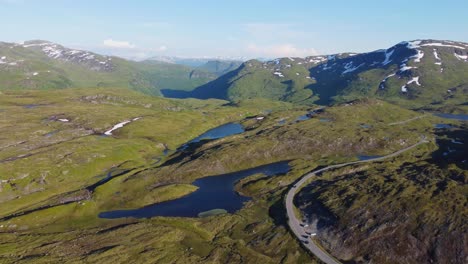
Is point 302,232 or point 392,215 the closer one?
point 302,232

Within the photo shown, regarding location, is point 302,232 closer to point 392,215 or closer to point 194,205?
point 392,215

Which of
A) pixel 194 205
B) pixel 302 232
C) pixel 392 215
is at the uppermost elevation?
pixel 392 215

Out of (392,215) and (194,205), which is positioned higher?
(392,215)

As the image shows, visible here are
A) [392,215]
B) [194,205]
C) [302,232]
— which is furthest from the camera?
[194,205]

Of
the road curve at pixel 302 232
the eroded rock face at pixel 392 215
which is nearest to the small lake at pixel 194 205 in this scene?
the road curve at pixel 302 232

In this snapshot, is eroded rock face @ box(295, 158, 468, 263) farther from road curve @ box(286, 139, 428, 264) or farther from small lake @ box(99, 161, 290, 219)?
small lake @ box(99, 161, 290, 219)

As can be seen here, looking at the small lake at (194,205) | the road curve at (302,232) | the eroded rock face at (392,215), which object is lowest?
the small lake at (194,205)

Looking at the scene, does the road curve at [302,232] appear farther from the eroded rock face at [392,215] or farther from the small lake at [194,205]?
the small lake at [194,205]

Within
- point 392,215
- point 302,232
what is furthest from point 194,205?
point 392,215
